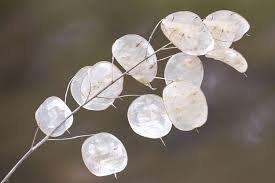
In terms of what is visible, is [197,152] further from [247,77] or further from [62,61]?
[62,61]

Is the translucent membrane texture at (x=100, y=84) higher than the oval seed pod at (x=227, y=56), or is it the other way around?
the translucent membrane texture at (x=100, y=84)

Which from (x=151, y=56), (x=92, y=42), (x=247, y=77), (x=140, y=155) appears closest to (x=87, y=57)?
(x=92, y=42)

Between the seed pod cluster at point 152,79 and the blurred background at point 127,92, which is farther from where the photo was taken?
the blurred background at point 127,92

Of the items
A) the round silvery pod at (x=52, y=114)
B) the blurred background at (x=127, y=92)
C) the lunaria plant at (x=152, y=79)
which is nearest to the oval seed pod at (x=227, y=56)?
the lunaria plant at (x=152, y=79)

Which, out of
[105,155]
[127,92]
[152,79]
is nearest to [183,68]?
[152,79]

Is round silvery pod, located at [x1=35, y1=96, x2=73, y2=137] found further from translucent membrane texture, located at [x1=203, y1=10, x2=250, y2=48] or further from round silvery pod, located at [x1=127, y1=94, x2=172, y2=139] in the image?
translucent membrane texture, located at [x1=203, y1=10, x2=250, y2=48]

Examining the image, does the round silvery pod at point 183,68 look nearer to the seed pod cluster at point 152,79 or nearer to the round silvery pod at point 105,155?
the seed pod cluster at point 152,79
